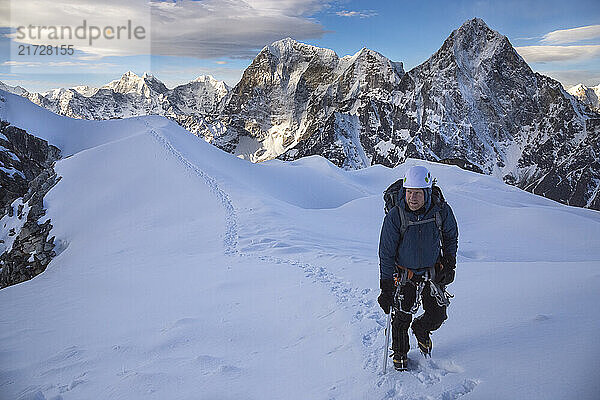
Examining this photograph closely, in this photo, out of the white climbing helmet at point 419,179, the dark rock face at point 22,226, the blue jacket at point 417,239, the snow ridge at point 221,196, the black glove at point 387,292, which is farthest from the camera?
the dark rock face at point 22,226

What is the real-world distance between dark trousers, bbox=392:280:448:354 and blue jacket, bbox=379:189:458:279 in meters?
0.31

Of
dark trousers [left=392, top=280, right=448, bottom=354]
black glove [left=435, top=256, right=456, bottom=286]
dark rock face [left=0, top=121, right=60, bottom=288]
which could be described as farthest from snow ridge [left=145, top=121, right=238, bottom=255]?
dark rock face [left=0, top=121, right=60, bottom=288]

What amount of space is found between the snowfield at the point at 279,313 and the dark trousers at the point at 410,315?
1.30ft

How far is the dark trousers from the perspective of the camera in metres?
4.96

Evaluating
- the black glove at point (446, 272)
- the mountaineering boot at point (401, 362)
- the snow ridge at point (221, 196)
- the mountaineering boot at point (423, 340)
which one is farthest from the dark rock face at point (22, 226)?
the black glove at point (446, 272)

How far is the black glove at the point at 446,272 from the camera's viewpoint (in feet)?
15.9

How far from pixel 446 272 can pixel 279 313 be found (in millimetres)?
3962

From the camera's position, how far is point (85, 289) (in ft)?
41.9

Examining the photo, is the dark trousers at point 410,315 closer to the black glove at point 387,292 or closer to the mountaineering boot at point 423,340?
the mountaineering boot at point 423,340

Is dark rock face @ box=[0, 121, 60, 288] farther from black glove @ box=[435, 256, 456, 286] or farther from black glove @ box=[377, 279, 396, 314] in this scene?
black glove @ box=[435, 256, 456, 286]

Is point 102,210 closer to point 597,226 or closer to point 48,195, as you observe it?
point 48,195

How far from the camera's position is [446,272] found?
4855 millimetres

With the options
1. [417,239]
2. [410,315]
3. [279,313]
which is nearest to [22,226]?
[279,313]

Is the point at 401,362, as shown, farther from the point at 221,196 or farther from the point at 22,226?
the point at 22,226
